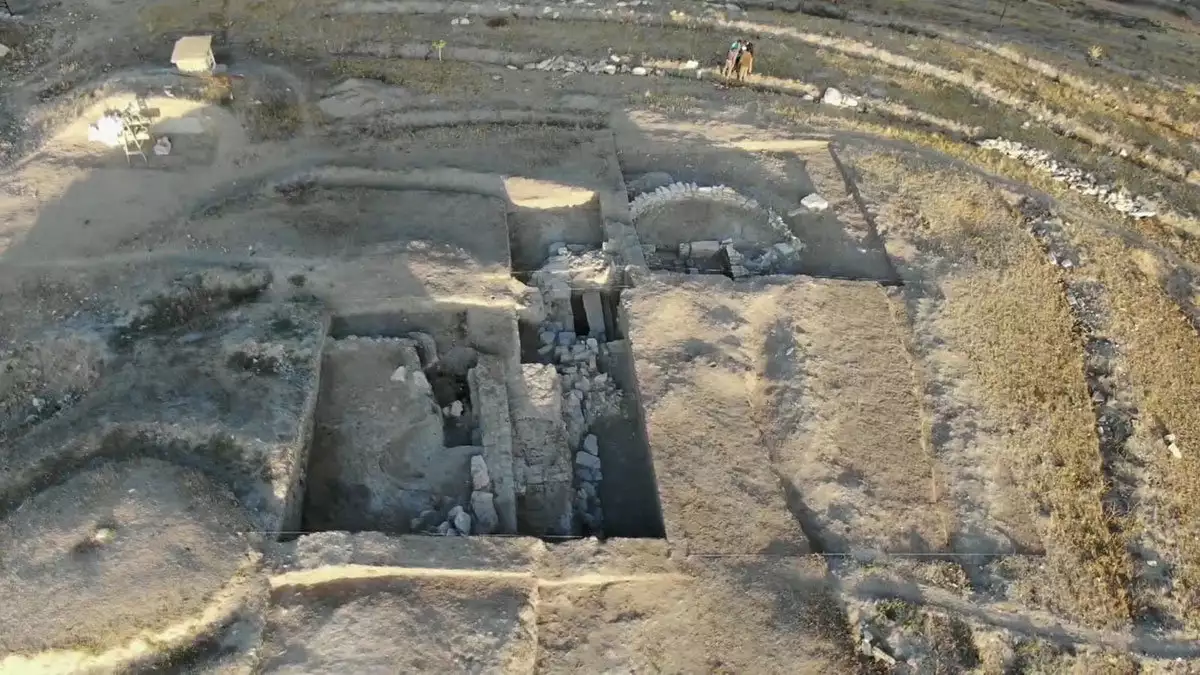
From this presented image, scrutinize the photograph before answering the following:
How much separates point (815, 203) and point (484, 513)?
8.80 m

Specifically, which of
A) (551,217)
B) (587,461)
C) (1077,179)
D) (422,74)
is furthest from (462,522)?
(1077,179)

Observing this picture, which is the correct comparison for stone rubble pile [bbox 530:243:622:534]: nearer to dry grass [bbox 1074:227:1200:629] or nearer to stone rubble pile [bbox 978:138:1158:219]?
dry grass [bbox 1074:227:1200:629]

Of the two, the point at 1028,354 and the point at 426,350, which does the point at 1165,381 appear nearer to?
the point at 1028,354

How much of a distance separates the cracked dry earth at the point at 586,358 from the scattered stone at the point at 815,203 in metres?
0.17

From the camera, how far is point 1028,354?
13.3m

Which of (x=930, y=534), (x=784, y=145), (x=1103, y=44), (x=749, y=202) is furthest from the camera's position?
(x=1103, y=44)

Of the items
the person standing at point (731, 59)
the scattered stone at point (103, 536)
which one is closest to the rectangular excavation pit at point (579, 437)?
the scattered stone at point (103, 536)

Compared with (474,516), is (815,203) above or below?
above

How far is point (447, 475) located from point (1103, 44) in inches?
861

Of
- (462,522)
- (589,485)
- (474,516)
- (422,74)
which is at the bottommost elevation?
(589,485)

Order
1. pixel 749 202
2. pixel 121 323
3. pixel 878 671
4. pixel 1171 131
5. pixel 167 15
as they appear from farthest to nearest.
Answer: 1. pixel 167 15
2. pixel 1171 131
3. pixel 749 202
4. pixel 121 323
5. pixel 878 671

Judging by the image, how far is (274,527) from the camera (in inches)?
380

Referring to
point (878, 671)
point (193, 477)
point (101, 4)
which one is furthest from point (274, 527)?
point (101, 4)

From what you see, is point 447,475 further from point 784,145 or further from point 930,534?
point 784,145
